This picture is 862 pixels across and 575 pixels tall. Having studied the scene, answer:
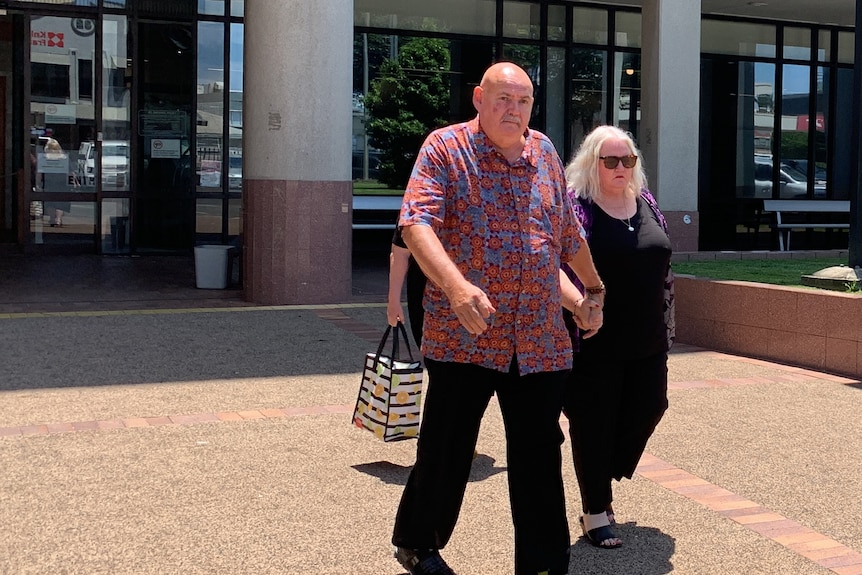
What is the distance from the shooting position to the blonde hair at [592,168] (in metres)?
4.88

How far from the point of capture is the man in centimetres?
393

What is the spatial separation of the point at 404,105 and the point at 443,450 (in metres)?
14.3

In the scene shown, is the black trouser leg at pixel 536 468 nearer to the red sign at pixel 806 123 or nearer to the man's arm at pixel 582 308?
the man's arm at pixel 582 308

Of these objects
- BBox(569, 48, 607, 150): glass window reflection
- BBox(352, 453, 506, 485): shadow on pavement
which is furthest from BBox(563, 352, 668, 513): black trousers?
BBox(569, 48, 607, 150): glass window reflection

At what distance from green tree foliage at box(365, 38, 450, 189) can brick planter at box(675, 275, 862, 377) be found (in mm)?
8308

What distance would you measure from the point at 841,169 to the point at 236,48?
454 inches

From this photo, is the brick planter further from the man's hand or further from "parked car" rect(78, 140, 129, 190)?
"parked car" rect(78, 140, 129, 190)

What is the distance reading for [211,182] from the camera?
1747 cm

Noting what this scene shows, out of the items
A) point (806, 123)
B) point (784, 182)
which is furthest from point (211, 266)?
point (806, 123)

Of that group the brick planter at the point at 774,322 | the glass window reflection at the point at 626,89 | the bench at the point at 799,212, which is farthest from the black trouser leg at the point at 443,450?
the bench at the point at 799,212

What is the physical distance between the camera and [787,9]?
19.6m

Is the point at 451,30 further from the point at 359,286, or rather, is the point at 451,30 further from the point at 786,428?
the point at 786,428

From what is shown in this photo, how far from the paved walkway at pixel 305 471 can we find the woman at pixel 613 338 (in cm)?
36

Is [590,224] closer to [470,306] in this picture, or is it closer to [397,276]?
[397,276]
